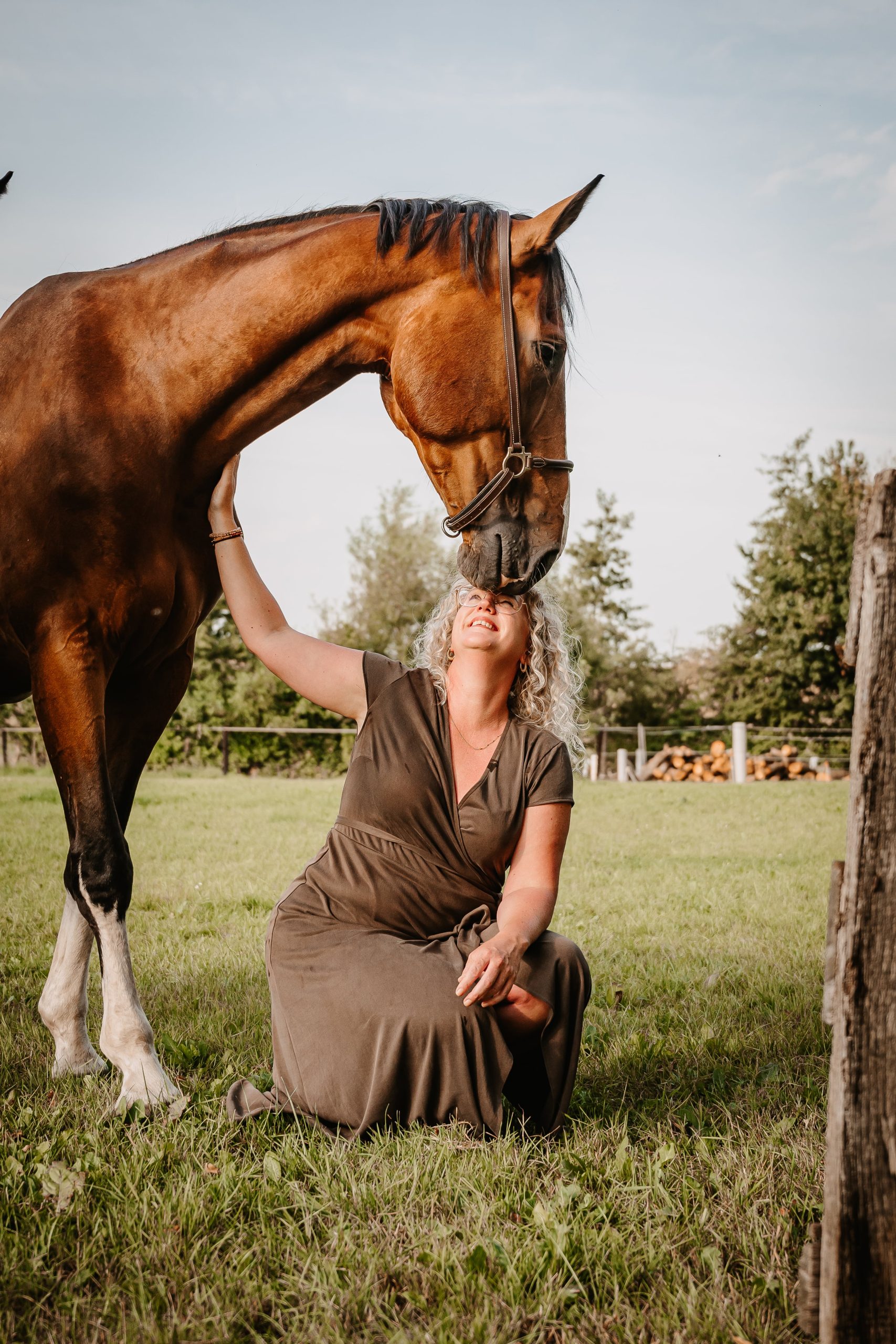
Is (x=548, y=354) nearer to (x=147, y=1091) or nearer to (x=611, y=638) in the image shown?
(x=147, y=1091)

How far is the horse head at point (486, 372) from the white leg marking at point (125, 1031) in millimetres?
1490

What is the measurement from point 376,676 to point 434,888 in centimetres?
70

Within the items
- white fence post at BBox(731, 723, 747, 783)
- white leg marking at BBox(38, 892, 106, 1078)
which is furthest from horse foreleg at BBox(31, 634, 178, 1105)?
white fence post at BBox(731, 723, 747, 783)

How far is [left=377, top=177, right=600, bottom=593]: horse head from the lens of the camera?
110 inches

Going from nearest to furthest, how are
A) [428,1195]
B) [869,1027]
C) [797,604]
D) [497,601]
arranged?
1. [869,1027]
2. [428,1195]
3. [497,601]
4. [797,604]

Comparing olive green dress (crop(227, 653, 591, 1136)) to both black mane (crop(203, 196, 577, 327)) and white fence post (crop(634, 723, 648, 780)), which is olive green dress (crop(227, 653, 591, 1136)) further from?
white fence post (crop(634, 723, 648, 780))

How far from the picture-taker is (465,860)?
112 inches

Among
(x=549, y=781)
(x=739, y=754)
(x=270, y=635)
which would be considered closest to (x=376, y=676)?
(x=270, y=635)

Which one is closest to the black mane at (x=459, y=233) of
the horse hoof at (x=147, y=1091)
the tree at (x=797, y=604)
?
the horse hoof at (x=147, y=1091)

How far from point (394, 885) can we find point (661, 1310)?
127 centimetres

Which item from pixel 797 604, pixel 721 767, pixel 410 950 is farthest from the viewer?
pixel 797 604

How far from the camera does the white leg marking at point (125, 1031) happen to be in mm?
2648

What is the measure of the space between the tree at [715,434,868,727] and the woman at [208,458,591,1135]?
92.4 ft

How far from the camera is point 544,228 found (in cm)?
278
